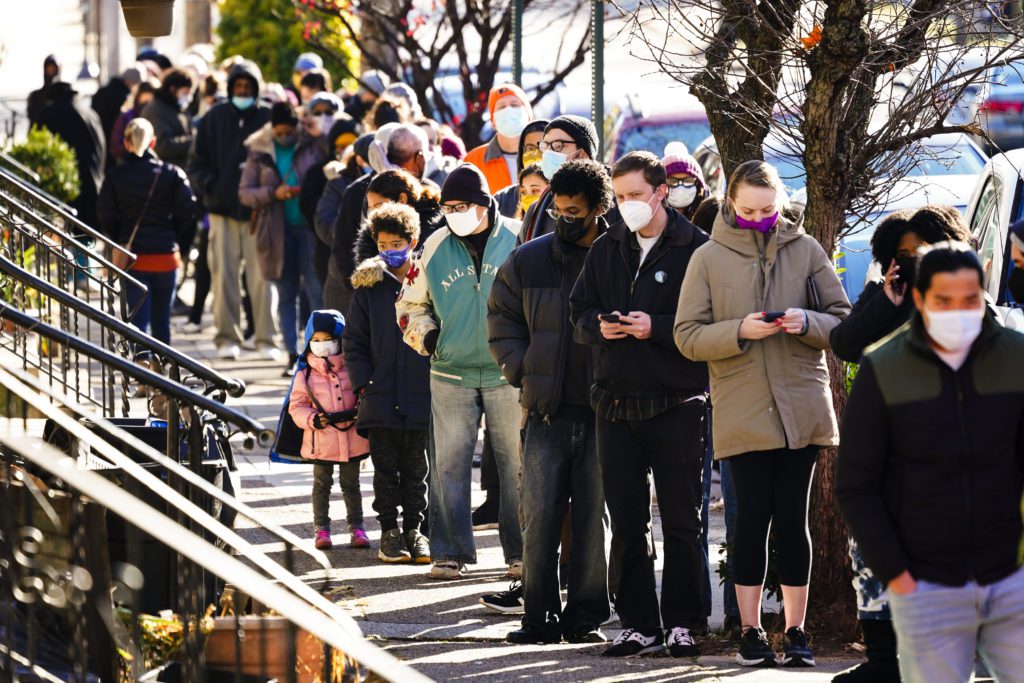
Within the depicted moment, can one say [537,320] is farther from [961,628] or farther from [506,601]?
[961,628]

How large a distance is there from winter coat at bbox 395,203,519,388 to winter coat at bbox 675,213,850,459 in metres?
1.75

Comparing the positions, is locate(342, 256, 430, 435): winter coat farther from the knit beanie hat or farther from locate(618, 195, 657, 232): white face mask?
the knit beanie hat

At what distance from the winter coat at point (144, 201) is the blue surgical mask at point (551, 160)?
6.07 metres

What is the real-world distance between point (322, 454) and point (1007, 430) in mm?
4751

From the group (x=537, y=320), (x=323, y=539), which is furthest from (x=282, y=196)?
(x=537, y=320)

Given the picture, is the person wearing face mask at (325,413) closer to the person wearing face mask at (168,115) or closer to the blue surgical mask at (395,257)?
the blue surgical mask at (395,257)

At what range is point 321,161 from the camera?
13961mm

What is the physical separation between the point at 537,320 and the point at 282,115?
720cm

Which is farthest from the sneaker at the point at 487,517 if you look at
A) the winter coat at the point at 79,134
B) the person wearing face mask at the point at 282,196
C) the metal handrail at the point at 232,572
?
the winter coat at the point at 79,134

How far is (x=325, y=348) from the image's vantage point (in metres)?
8.84

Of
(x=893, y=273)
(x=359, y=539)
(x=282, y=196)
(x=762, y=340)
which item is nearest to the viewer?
(x=893, y=273)

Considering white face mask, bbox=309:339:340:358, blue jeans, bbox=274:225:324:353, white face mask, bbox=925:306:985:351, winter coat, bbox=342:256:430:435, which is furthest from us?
blue jeans, bbox=274:225:324:353

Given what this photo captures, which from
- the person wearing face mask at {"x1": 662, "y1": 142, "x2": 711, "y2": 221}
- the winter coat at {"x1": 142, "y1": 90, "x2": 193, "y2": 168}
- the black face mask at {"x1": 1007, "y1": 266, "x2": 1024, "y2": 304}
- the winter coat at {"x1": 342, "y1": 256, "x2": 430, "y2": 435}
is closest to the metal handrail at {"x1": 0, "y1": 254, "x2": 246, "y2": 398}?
the winter coat at {"x1": 342, "y1": 256, "x2": 430, "y2": 435}

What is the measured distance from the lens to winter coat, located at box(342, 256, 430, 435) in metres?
8.59
